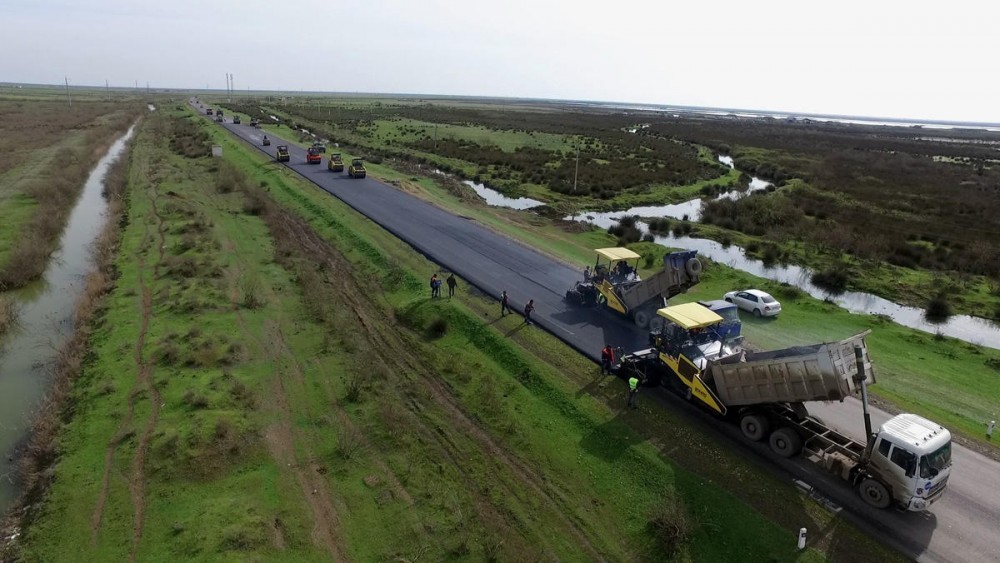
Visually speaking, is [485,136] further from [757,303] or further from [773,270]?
[757,303]

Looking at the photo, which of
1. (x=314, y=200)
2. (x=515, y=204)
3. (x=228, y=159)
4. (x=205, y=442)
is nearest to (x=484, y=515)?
(x=205, y=442)

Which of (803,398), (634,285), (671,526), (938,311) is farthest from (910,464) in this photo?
(938,311)

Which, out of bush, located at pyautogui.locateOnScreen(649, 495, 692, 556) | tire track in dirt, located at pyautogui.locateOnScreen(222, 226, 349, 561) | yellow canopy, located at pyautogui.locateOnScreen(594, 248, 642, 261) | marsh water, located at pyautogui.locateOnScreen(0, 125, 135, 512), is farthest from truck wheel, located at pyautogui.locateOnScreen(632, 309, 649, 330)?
marsh water, located at pyautogui.locateOnScreen(0, 125, 135, 512)

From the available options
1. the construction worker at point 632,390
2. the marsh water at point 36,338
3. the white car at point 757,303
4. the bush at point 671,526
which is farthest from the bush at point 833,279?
the marsh water at point 36,338

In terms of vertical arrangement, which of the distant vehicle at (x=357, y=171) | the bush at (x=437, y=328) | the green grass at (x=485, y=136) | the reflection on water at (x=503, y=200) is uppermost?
the green grass at (x=485, y=136)

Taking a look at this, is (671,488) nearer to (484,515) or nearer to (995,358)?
(484,515)

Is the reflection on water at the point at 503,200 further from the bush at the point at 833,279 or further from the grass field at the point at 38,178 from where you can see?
the grass field at the point at 38,178
